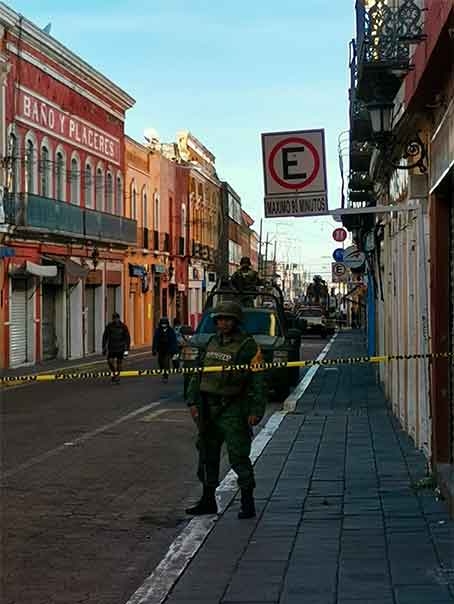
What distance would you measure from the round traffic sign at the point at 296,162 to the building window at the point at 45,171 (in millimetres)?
27540

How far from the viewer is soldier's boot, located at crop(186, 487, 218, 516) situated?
9.30 m

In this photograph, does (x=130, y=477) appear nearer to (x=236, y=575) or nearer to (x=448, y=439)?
(x=448, y=439)

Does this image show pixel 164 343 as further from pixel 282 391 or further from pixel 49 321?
pixel 49 321

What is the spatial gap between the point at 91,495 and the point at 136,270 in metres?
40.6

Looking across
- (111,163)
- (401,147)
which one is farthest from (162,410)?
(111,163)

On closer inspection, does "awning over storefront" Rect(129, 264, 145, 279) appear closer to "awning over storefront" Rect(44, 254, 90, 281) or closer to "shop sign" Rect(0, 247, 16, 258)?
"awning over storefront" Rect(44, 254, 90, 281)

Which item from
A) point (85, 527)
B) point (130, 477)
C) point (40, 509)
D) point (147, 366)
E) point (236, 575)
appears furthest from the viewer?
point (147, 366)

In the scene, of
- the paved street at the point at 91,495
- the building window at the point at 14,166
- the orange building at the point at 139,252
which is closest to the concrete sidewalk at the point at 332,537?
the paved street at the point at 91,495

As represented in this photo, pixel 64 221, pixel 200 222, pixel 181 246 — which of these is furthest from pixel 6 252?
pixel 200 222

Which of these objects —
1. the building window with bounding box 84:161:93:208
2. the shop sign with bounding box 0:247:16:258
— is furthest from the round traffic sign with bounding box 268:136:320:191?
the building window with bounding box 84:161:93:208

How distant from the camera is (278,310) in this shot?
924 inches

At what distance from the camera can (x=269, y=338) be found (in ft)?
71.4

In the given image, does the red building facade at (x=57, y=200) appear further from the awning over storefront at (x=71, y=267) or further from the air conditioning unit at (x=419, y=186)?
the air conditioning unit at (x=419, y=186)

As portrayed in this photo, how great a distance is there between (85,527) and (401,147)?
5.82m
